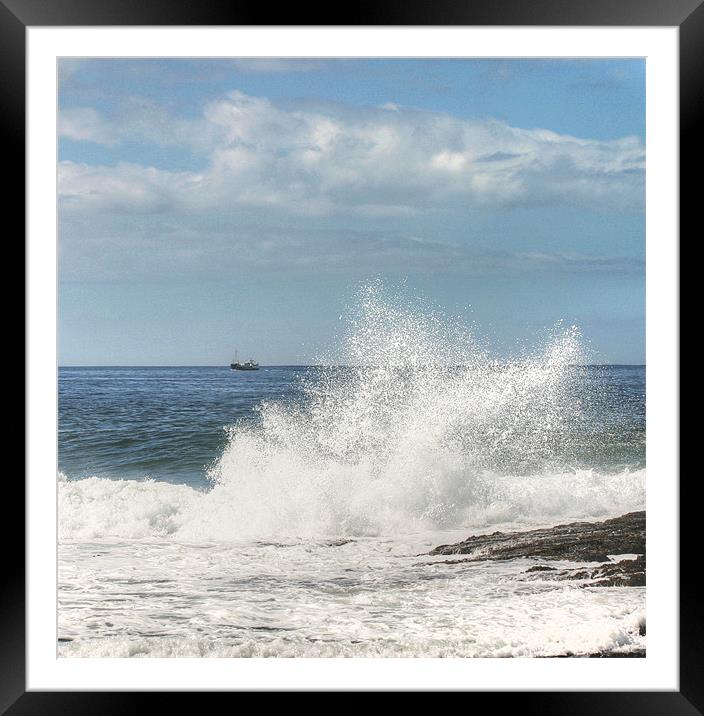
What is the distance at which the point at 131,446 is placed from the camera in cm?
658

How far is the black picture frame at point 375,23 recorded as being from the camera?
1.82 m

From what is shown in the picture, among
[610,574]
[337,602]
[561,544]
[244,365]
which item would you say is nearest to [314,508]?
[337,602]

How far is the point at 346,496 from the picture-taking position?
4500mm

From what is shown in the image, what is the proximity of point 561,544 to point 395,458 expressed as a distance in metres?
1.30

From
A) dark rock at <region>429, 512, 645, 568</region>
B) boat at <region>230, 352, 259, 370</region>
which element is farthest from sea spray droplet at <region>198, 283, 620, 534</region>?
boat at <region>230, 352, 259, 370</region>

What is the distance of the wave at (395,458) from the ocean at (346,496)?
21 mm

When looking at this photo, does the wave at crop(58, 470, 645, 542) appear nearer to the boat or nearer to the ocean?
the ocean

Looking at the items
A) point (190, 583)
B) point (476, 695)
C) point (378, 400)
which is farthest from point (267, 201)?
point (476, 695)

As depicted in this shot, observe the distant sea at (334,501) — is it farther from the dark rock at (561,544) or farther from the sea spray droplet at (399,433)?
the dark rock at (561,544)

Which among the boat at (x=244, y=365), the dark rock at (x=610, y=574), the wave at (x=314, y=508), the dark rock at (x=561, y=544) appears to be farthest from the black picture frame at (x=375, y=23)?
the boat at (x=244, y=365)

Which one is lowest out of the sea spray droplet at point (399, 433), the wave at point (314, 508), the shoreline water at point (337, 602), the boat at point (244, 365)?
the shoreline water at point (337, 602)

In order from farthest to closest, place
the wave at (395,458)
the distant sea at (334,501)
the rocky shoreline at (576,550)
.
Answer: the wave at (395,458)
the rocky shoreline at (576,550)
the distant sea at (334,501)
